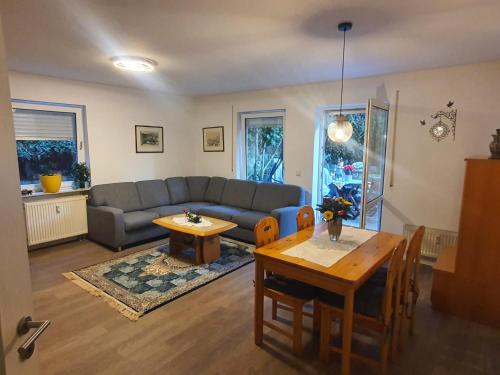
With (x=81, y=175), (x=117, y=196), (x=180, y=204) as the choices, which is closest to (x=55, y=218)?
(x=81, y=175)

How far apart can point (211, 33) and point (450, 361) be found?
3023 mm

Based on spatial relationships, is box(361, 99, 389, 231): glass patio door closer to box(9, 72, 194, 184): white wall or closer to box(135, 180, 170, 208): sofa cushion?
box(135, 180, 170, 208): sofa cushion

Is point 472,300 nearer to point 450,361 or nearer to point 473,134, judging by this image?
point 450,361

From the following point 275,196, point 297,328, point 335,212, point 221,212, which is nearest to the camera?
point 297,328

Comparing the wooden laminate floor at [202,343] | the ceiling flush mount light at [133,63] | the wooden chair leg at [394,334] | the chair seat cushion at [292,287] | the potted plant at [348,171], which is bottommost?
the wooden laminate floor at [202,343]

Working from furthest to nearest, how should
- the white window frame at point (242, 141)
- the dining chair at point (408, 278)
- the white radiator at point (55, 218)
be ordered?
the white window frame at point (242, 141) → the white radiator at point (55, 218) → the dining chair at point (408, 278)

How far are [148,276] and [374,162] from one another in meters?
2.93

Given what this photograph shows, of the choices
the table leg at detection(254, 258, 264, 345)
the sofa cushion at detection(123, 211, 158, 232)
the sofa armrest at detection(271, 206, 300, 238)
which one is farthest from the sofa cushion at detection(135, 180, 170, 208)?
the table leg at detection(254, 258, 264, 345)

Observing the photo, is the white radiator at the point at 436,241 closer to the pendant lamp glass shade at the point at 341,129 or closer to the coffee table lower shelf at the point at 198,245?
the pendant lamp glass shade at the point at 341,129

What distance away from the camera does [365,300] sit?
1999 mm

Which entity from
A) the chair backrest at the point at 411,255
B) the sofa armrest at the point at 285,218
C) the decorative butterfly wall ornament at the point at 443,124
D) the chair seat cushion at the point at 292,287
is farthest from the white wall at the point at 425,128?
the chair seat cushion at the point at 292,287

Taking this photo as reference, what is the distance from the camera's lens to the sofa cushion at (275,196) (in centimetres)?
456

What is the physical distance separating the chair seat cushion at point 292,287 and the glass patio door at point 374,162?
1.43 m

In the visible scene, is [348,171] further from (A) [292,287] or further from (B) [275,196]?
(A) [292,287]
